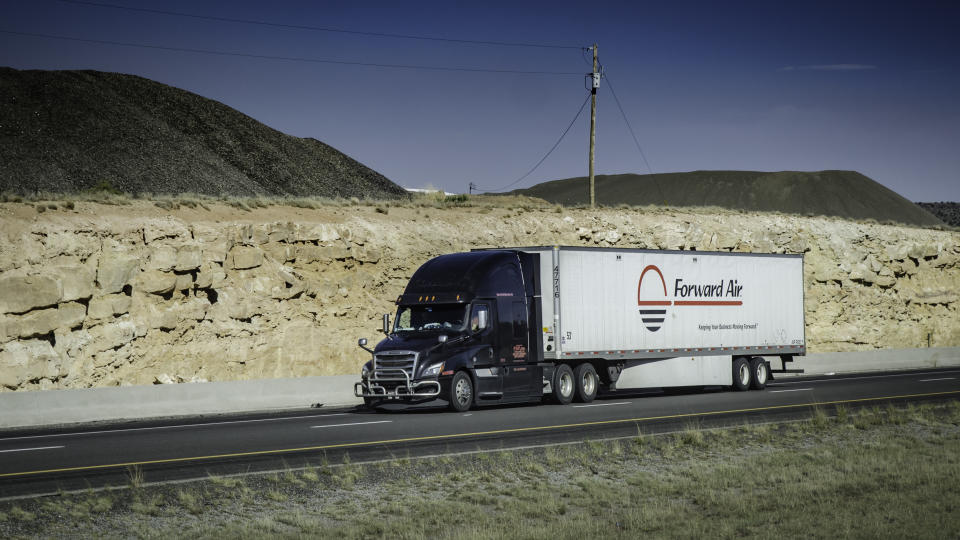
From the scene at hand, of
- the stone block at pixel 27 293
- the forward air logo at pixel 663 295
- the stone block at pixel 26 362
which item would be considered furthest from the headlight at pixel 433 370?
the stone block at pixel 27 293

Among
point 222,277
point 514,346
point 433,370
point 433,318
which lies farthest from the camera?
point 222,277

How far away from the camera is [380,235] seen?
3941 cm

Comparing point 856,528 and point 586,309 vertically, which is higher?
point 586,309

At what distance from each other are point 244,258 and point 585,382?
1515cm

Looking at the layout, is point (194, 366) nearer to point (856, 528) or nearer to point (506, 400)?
Answer: point (506, 400)

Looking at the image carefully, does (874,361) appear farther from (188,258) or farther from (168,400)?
(168,400)

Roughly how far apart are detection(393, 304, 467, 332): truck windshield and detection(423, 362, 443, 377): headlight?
1144 millimetres

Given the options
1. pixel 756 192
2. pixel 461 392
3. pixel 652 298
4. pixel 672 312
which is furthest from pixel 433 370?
pixel 756 192

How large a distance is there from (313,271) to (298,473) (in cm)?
2421

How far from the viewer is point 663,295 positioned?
26.9 m

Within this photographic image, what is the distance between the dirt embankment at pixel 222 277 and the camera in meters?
30.0

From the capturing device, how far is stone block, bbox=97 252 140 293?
31422 mm

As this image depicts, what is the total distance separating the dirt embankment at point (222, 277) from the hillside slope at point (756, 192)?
10671 centimetres

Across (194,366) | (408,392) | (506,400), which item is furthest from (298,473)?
(194,366)
